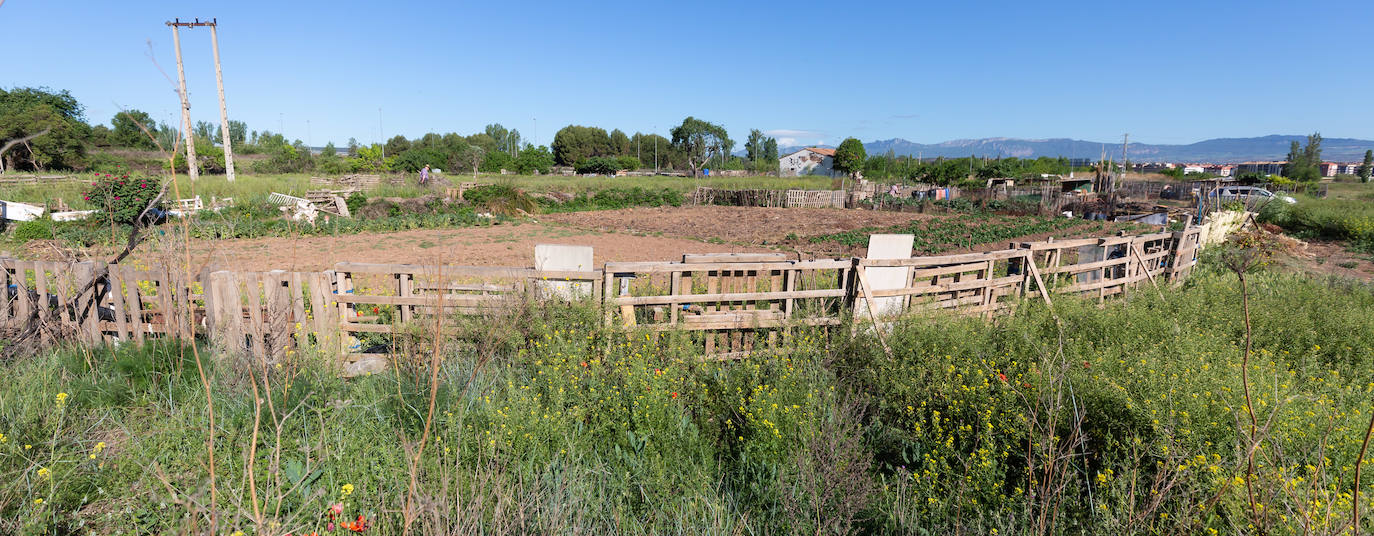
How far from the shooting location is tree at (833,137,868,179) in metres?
75.0

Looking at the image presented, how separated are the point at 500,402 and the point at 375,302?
2329mm

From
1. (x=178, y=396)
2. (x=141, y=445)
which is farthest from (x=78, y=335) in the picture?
(x=141, y=445)

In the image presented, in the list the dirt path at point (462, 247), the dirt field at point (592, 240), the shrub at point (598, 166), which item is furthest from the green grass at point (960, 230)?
the shrub at point (598, 166)

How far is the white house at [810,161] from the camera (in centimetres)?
9975

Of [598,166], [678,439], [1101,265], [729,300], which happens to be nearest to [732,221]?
[1101,265]

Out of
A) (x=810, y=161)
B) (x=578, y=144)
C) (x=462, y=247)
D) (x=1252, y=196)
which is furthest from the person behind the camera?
(x=810, y=161)

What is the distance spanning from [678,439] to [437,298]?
9.03 ft

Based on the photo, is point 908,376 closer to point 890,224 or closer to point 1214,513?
point 1214,513

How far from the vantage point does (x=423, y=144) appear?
281 ft

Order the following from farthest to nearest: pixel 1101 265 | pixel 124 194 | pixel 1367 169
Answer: pixel 1367 169
pixel 124 194
pixel 1101 265

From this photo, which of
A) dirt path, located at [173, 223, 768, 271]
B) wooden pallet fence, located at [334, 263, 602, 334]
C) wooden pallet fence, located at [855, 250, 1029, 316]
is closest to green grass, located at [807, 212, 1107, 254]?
dirt path, located at [173, 223, 768, 271]

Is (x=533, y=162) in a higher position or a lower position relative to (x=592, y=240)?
higher

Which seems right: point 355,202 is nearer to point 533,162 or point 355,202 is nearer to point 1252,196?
point 1252,196

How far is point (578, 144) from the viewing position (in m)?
92.2
